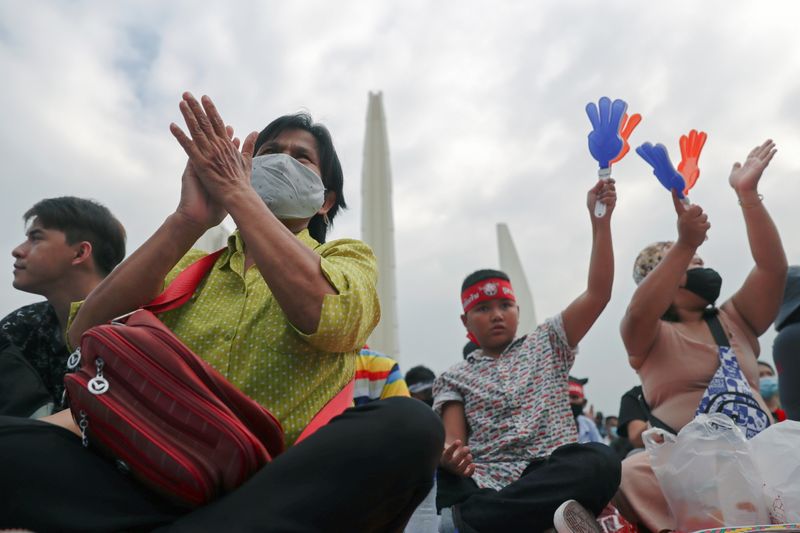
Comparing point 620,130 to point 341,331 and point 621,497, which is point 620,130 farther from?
point 341,331

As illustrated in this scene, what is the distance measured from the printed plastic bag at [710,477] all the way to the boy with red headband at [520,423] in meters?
0.18


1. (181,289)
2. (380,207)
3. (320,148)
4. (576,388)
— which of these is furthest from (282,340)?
(380,207)

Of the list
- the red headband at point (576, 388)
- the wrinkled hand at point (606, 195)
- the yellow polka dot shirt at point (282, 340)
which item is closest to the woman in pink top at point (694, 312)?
the wrinkled hand at point (606, 195)

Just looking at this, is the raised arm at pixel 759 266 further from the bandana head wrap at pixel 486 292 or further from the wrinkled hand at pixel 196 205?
the wrinkled hand at pixel 196 205

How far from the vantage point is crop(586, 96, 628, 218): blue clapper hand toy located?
2316mm

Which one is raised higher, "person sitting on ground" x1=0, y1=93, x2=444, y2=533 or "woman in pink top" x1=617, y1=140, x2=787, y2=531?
"woman in pink top" x1=617, y1=140, x2=787, y2=531

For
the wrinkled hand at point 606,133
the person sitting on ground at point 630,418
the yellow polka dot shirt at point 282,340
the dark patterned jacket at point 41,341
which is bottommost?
the yellow polka dot shirt at point 282,340

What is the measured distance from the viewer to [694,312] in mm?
2523

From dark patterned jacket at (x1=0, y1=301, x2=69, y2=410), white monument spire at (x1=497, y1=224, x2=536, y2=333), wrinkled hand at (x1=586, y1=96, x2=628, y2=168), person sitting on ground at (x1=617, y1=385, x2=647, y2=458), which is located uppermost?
white monument spire at (x1=497, y1=224, x2=536, y2=333)

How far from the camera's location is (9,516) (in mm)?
1005

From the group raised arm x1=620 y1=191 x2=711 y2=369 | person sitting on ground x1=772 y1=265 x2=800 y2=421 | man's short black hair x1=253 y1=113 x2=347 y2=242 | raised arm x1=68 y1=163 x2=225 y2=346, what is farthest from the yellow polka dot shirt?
person sitting on ground x1=772 y1=265 x2=800 y2=421

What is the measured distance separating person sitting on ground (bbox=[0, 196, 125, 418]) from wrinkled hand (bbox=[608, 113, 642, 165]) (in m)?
2.09

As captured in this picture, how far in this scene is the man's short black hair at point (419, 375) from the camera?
4516mm

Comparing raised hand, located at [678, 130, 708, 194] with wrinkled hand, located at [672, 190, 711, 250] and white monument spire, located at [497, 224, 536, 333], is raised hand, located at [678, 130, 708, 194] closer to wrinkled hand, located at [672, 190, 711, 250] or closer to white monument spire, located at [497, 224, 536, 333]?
wrinkled hand, located at [672, 190, 711, 250]
